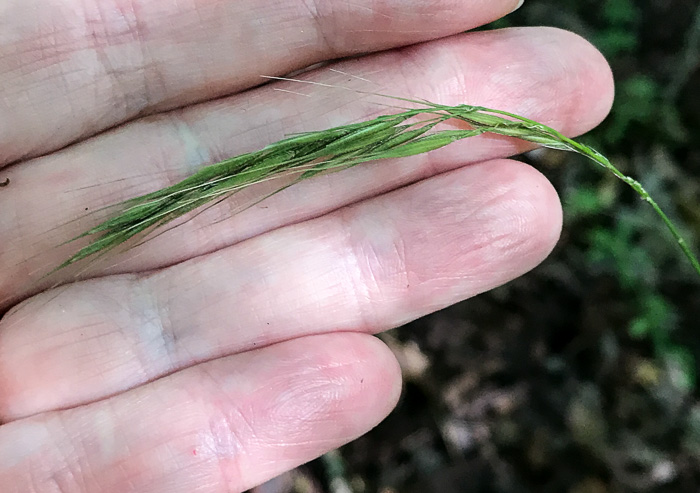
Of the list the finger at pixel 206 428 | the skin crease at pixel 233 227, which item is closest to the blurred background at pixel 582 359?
the skin crease at pixel 233 227

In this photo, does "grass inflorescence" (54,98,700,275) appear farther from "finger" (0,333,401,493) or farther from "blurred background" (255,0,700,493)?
"blurred background" (255,0,700,493)

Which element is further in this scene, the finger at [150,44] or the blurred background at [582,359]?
the blurred background at [582,359]

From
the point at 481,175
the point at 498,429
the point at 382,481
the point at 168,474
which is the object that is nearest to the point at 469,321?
the point at 498,429

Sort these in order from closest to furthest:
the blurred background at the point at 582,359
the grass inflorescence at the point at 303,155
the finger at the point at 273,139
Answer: the grass inflorescence at the point at 303,155
the finger at the point at 273,139
the blurred background at the point at 582,359

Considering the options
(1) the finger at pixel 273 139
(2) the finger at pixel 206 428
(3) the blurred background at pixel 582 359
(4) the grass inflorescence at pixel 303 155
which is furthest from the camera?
(3) the blurred background at pixel 582 359

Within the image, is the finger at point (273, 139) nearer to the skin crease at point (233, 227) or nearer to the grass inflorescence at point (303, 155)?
the skin crease at point (233, 227)

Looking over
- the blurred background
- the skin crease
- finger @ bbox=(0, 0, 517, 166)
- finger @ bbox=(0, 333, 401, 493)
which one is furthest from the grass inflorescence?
the blurred background

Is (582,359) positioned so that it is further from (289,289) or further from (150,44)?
(150,44)

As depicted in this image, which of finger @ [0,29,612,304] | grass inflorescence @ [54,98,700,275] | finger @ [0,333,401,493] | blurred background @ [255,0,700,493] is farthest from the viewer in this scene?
blurred background @ [255,0,700,493]
